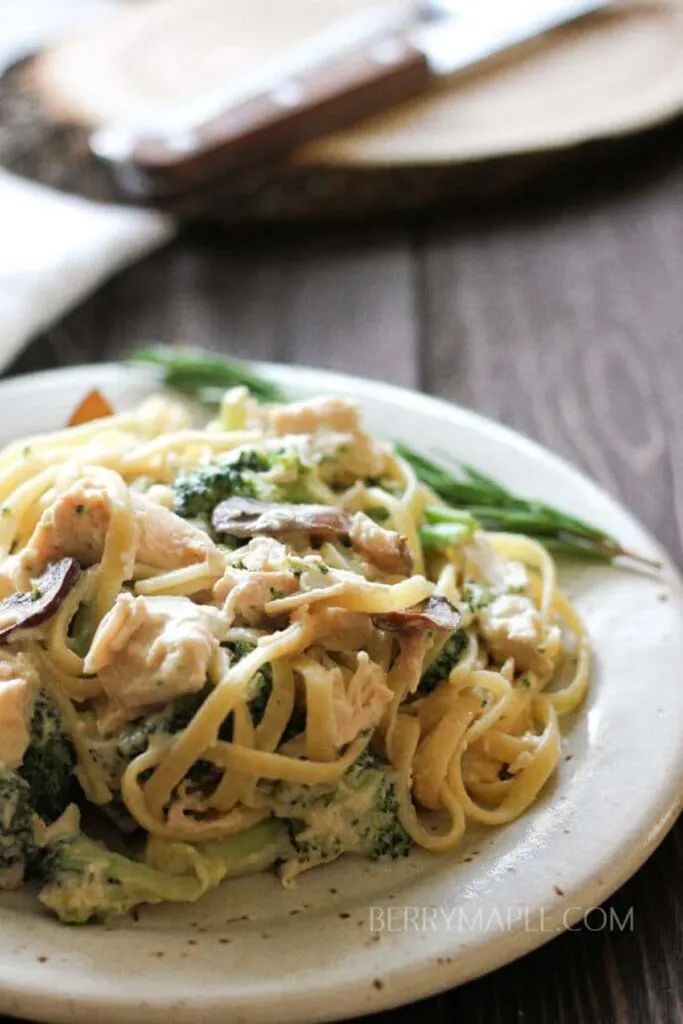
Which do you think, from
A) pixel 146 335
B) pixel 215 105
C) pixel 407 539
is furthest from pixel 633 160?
pixel 407 539

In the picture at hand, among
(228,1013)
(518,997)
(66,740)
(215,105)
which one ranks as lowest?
(518,997)

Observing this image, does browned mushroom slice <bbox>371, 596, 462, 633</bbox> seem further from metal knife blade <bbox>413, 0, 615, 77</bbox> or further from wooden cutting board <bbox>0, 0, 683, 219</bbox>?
metal knife blade <bbox>413, 0, 615, 77</bbox>

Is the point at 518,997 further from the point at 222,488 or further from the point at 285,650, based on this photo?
the point at 222,488

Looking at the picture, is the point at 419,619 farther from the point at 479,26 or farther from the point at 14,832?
the point at 479,26

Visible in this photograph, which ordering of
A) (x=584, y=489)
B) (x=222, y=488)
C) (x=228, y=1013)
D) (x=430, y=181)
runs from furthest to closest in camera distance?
(x=430, y=181) → (x=584, y=489) → (x=222, y=488) → (x=228, y=1013)

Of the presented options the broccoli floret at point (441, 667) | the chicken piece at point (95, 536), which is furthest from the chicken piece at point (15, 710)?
the broccoli floret at point (441, 667)

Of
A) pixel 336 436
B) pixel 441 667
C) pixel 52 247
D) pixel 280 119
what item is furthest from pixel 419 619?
pixel 280 119

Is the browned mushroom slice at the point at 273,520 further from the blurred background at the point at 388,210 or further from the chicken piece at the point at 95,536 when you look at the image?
the blurred background at the point at 388,210
